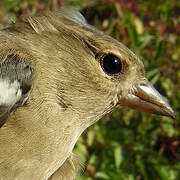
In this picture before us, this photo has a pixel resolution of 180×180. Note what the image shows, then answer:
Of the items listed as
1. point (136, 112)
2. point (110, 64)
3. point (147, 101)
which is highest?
point (110, 64)

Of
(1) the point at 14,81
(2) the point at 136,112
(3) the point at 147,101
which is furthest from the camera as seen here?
(2) the point at 136,112

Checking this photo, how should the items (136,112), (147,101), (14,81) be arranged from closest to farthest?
(14,81) → (147,101) → (136,112)

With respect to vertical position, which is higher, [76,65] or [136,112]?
[76,65]

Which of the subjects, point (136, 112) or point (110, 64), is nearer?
point (110, 64)

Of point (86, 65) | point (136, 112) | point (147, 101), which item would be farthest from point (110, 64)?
point (136, 112)

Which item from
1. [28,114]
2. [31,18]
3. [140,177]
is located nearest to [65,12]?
[31,18]

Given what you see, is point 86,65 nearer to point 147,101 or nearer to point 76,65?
point 76,65
